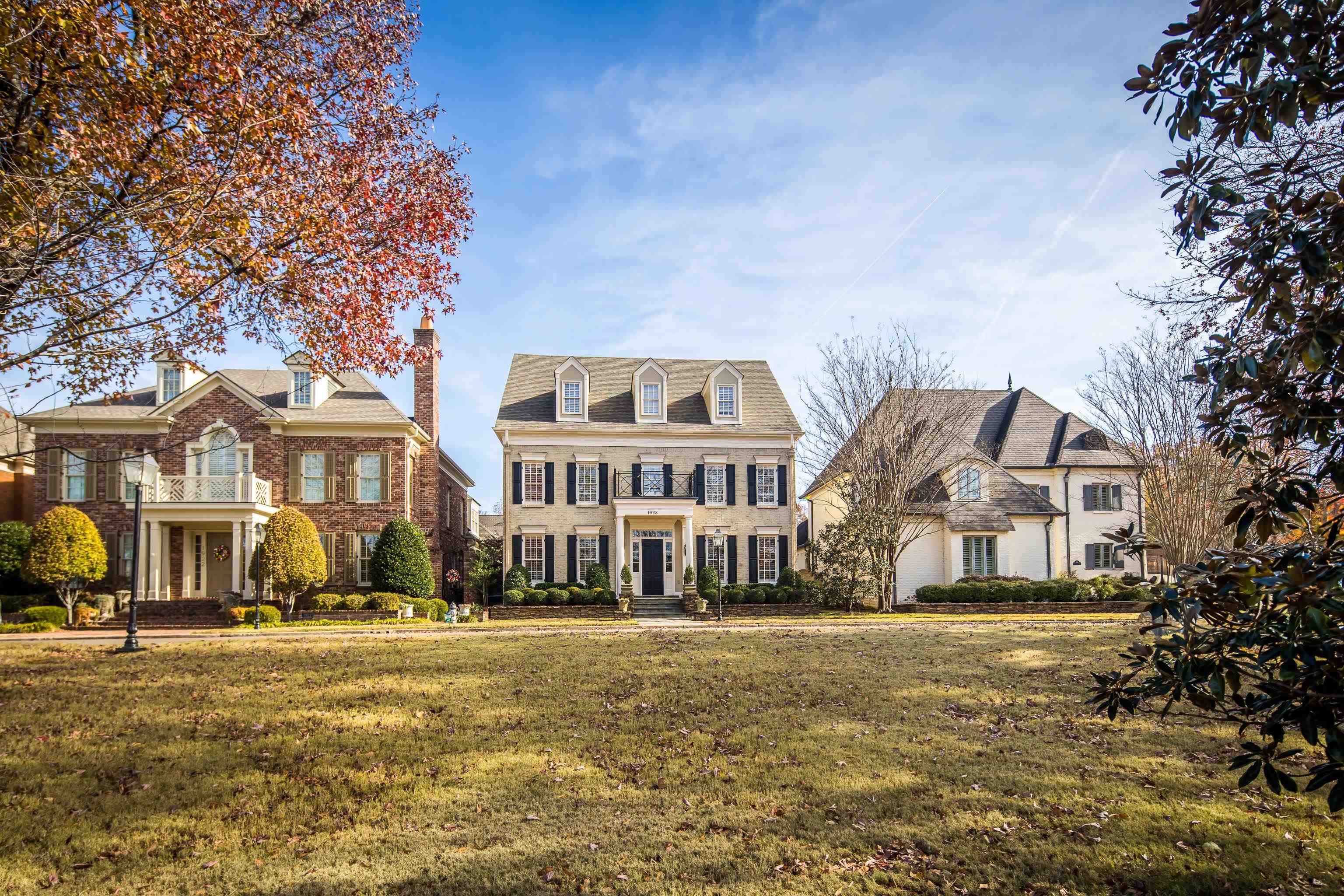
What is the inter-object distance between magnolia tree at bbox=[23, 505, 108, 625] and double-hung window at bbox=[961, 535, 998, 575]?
95.5 ft

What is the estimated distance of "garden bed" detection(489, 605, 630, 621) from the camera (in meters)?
24.8

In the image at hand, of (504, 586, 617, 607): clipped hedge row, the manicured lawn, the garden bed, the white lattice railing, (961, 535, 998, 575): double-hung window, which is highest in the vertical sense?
the white lattice railing

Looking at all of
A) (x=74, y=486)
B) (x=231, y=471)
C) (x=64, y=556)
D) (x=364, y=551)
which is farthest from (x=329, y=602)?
(x=74, y=486)

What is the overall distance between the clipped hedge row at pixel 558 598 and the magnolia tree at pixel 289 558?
5.82m

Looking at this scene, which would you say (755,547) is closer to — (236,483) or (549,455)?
(549,455)

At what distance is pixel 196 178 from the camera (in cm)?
706

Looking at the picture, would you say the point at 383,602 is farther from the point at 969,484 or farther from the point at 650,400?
the point at 969,484

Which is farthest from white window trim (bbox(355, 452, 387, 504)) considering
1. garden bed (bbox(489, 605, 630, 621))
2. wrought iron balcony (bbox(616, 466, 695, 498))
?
wrought iron balcony (bbox(616, 466, 695, 498))

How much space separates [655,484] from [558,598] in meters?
5.69

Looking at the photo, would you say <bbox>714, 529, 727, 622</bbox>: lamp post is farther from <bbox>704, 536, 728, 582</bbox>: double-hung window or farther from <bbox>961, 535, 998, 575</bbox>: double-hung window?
<bbox>961, 535, 998, 575</bbox>: double-hung window

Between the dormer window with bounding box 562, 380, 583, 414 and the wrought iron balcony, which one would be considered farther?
the dormer window with bounding box 562, 380, 583, 414

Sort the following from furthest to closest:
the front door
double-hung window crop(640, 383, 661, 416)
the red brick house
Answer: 1. double-hung window crop(640, 383, 661, 416)
2. the front door
3. the red brick house

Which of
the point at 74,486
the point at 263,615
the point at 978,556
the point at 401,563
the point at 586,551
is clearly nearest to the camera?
the point at 263,615

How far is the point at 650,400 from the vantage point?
1166 inches
